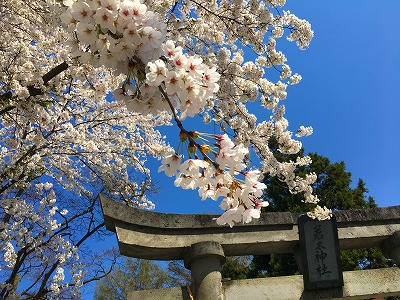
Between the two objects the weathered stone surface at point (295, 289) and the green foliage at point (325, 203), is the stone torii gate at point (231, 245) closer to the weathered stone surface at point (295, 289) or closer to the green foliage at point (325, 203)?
the weathered stone surface at point (295, 289)

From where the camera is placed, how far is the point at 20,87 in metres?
5.36

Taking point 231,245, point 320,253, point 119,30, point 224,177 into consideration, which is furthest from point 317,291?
point 119,30

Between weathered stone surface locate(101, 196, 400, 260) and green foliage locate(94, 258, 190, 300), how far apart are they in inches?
712

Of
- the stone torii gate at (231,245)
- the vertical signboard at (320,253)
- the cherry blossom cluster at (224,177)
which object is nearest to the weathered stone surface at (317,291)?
the stone torii gate at (231,245)

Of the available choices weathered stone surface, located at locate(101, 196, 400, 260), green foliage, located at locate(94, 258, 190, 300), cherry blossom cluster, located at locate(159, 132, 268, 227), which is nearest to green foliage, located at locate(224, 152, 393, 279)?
green foliage, located at locate(94, 258, 190, 300)

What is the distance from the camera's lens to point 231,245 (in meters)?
5.42

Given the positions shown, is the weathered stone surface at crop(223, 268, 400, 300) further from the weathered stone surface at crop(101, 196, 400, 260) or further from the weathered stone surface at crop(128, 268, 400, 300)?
the weathered stone surface at crop(101, 196, 400, 260)

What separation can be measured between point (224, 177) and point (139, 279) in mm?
23544

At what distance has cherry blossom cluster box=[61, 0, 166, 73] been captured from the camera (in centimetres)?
156

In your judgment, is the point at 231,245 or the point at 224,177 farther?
the point at 231,245

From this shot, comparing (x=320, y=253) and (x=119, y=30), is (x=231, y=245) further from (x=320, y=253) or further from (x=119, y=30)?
(x=119, y=30)

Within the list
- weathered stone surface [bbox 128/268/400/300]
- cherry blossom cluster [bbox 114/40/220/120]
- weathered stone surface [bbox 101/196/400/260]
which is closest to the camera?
cherry blossom cluster [bbox 114/40/220/120]

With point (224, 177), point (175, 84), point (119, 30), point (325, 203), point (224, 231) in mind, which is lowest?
point (224, 177)

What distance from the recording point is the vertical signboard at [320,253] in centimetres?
545
